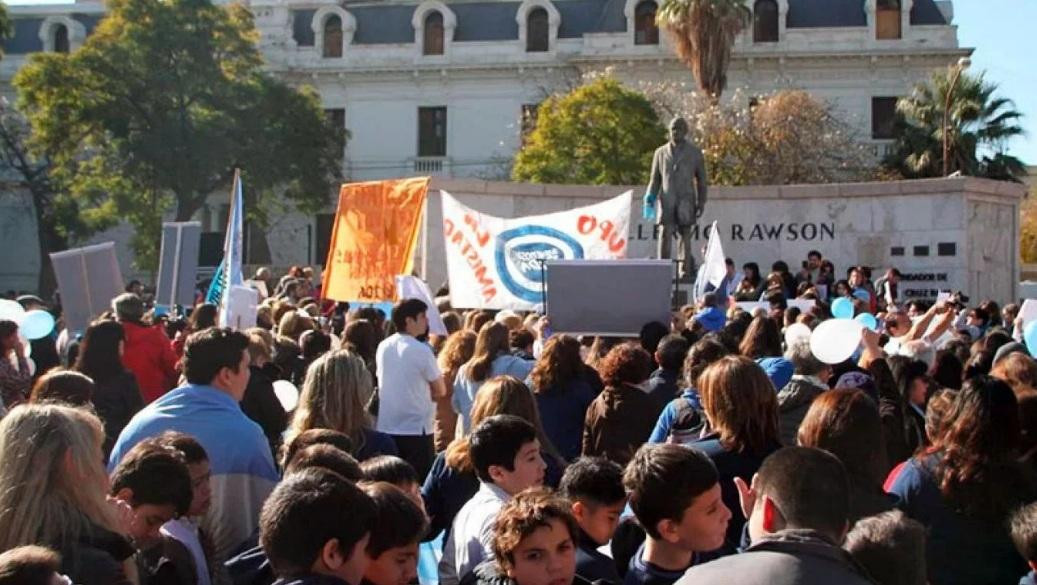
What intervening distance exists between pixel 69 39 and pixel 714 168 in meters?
28.8

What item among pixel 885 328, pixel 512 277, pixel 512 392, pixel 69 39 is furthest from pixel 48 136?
pixel 512 392

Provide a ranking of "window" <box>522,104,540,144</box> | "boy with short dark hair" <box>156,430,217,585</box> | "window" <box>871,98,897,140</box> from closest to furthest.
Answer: "boy with short dark hair" <box>156,430,217,585</box>, "window" <box>522,104,540,144</box>, "window" <box>871,98,897,140</box>

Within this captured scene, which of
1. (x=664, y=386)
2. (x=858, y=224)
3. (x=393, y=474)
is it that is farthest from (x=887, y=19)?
(x=393, y=474)

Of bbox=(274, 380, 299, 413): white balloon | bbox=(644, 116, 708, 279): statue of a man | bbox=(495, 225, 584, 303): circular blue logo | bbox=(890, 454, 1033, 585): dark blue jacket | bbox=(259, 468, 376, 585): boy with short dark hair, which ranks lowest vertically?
bbox=(890, 454, 1033, 585): dark blue jacket

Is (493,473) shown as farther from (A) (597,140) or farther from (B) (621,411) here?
(A) (597,140)

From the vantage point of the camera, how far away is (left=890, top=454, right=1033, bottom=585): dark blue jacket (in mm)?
4660

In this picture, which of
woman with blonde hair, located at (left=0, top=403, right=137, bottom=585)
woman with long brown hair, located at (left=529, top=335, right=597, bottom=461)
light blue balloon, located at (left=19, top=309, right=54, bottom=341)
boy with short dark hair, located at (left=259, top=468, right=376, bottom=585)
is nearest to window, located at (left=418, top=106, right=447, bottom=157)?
light blue balloon, located at (left=19, top=309, right=54, bottom=341)

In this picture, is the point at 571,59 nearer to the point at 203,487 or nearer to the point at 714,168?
the point at 714,168

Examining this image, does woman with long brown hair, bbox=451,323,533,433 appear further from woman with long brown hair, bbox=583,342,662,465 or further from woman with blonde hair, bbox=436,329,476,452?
woman with long brown hair, bbox=583,342,662,465

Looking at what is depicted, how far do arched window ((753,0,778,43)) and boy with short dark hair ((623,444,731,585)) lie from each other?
157ft

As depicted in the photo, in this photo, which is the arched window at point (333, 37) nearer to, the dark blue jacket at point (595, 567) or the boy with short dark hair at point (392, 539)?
the dark blue jacket at point (595, 567)

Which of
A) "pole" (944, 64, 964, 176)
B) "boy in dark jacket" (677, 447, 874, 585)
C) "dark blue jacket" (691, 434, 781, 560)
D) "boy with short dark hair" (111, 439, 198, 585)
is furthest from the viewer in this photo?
"pole" (944, 64, 964, 176)

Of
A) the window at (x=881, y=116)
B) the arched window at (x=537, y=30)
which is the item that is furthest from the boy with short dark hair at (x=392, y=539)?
the arched window at (x=537, y=30)

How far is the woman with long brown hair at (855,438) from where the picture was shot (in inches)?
189
